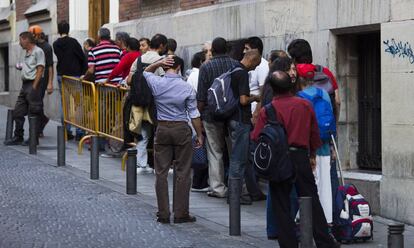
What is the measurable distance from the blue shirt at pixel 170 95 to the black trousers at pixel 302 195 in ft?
7.15

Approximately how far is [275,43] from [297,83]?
179 inches

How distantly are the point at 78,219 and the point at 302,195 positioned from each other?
9.15 ft

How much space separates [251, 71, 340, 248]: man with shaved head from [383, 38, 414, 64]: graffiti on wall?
252 centimetres

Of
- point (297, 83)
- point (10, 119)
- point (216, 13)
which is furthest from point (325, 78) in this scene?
point (10, 119)

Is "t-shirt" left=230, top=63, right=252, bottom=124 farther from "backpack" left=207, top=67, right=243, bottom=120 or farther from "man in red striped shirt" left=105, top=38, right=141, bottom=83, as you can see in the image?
"man in red striped shirt" left=105, top=38, right=141, bottom=83

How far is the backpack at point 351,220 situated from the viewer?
10445 mm

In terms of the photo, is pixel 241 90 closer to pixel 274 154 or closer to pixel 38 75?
pixel 274 154

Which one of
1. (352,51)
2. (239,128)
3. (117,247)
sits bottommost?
(117,247)

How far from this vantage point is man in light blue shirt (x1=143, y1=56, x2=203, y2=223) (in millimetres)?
11305

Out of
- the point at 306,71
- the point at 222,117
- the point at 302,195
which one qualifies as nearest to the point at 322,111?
the point at 306,71

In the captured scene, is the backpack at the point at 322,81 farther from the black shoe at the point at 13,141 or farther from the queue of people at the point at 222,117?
the black shoe at the point at 13,141

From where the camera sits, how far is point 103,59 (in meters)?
17.3

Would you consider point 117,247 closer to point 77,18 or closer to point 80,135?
point 80,135

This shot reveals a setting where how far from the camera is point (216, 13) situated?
16.7m
